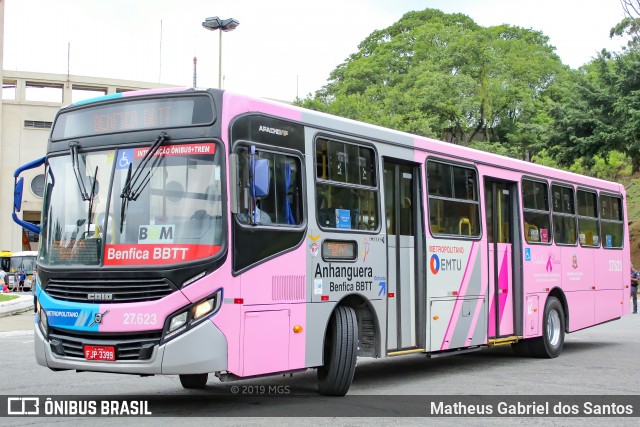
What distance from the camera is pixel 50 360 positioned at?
8289 millimetres

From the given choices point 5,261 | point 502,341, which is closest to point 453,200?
point 502,341

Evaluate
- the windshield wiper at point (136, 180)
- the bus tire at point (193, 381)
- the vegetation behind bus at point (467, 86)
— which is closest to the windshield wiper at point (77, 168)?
the windshield wiper at point (136, 180)

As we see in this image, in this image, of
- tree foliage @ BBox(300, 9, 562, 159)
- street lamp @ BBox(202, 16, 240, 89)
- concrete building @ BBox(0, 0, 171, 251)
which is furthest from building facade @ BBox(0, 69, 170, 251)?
street lamp @ BBox(202, 16, 240, 89)

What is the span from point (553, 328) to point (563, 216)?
214cm

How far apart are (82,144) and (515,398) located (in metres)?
5.76

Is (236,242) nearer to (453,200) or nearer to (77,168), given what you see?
(77,168)

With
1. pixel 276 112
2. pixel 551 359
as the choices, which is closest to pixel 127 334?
pixel 276 112

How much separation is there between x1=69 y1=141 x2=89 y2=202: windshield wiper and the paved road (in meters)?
2.28

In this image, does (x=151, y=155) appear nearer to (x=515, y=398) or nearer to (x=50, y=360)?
(x=50, y=360)

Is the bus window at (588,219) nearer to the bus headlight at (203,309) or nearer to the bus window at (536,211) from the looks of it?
the bus window at (536,211)

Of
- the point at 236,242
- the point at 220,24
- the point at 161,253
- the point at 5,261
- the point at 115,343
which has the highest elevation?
the point at 220,24

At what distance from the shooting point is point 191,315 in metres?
7.77

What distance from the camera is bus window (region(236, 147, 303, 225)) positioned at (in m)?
8.26

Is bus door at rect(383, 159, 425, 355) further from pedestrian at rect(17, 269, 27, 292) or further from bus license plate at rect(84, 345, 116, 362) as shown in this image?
pedestrian at rect(17, 269, 27, 292)
